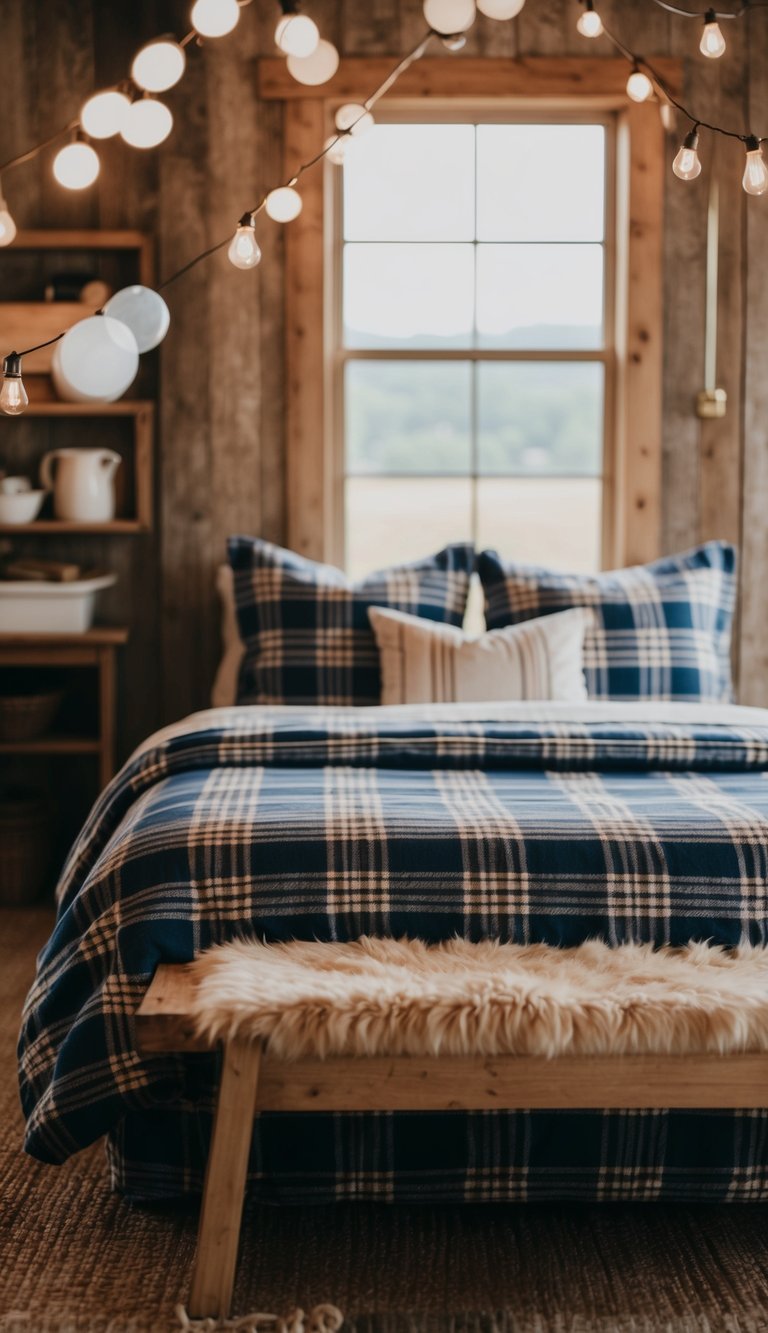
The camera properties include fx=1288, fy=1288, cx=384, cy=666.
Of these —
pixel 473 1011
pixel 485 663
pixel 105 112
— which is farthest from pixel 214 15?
pixel 485 663

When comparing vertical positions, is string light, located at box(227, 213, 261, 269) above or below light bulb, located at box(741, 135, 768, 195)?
below

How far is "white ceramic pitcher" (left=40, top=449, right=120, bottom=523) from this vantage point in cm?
387

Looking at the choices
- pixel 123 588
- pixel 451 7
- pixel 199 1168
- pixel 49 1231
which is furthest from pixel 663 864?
pixel 123 588

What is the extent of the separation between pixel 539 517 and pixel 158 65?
7.77 ft

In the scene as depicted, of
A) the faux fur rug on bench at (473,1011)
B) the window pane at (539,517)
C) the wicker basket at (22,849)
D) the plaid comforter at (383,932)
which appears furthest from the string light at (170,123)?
the wicker basket at (22,849)

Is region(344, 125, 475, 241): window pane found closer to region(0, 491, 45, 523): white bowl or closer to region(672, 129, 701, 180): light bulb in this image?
region(0, 491, 45, 523): white bowl

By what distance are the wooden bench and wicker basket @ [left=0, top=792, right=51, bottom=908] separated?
2081mm

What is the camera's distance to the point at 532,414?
414cm

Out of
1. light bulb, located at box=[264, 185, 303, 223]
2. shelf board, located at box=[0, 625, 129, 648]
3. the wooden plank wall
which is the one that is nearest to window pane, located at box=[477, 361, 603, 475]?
the wooden plank wall

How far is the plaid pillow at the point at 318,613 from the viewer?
353cm

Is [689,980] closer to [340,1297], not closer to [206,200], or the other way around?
[340,1297]

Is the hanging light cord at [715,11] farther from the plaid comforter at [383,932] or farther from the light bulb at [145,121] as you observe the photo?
the plaid comforter at [383,932]

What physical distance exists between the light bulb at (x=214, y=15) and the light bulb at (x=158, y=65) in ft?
0.22

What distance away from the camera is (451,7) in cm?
219
